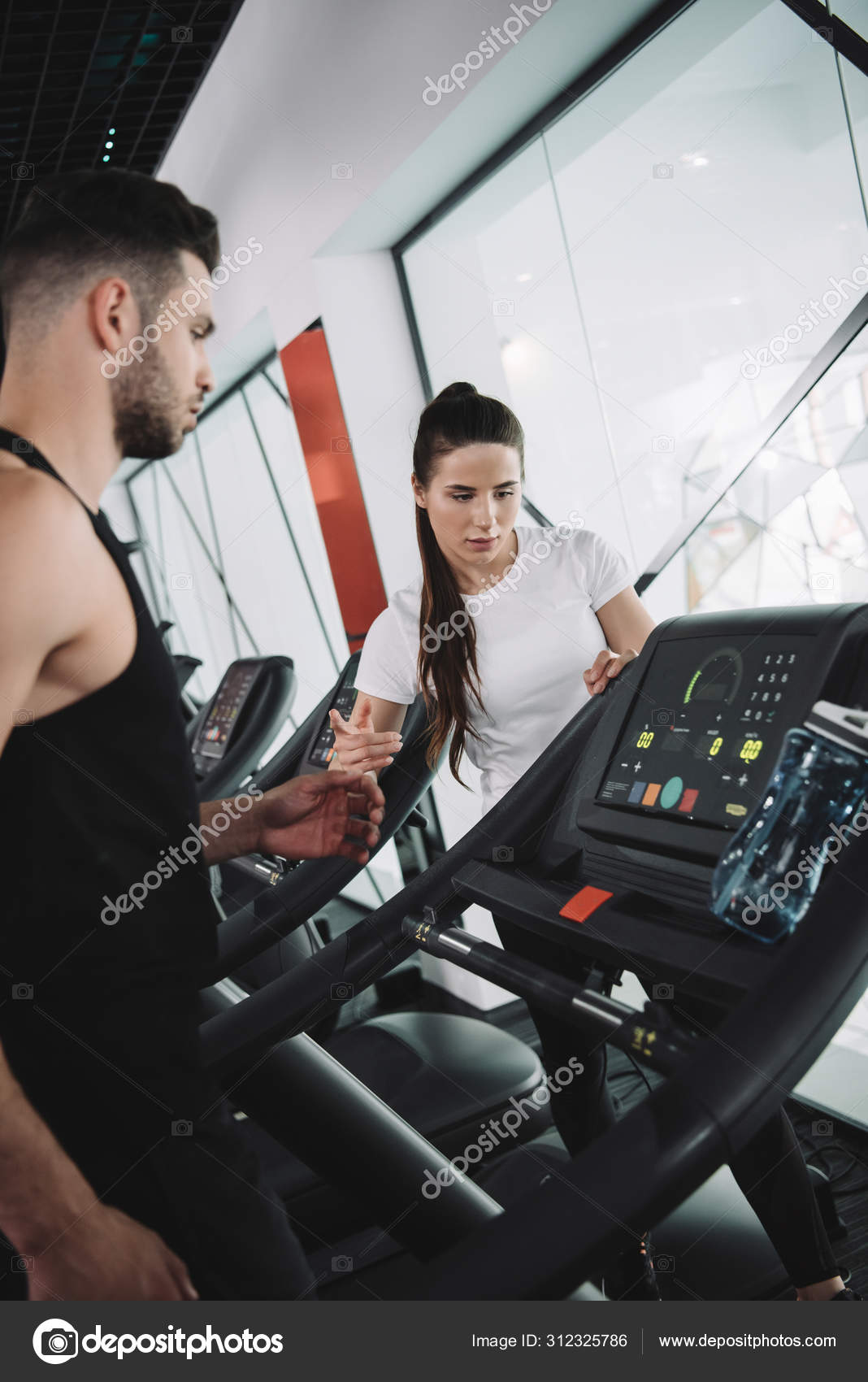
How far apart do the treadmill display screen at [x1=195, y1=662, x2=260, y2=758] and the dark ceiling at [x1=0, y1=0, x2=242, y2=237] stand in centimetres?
224

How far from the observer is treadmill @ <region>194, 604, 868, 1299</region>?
2.73 ft

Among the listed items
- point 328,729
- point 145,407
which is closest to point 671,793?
point 145,407

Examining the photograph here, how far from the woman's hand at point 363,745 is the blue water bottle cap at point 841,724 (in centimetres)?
69

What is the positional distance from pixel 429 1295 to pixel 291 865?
1604 millimetres

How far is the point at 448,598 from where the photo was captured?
2.09 m

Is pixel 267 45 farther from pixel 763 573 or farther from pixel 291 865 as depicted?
pixel 291 865

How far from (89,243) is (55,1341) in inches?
42.7

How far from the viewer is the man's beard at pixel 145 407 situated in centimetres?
102

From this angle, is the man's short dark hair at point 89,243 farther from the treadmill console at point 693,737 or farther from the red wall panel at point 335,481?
the red wall panel at point 335,481

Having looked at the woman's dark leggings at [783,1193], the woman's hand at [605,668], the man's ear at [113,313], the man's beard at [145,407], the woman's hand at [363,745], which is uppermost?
the man's ear at [113,313]

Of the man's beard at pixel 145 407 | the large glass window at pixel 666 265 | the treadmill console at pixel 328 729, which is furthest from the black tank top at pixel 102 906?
the large glass window at pixel 666 265

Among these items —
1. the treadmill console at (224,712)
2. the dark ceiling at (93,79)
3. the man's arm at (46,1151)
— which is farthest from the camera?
the treadmill console at (224,712)

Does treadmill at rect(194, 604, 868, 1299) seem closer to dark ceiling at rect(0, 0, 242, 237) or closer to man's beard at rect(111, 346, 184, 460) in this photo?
man's beard at rect(111, 346, 184, 460)

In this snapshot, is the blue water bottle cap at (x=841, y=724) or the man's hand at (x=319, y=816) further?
the man's hand at (x=319, y=816)
